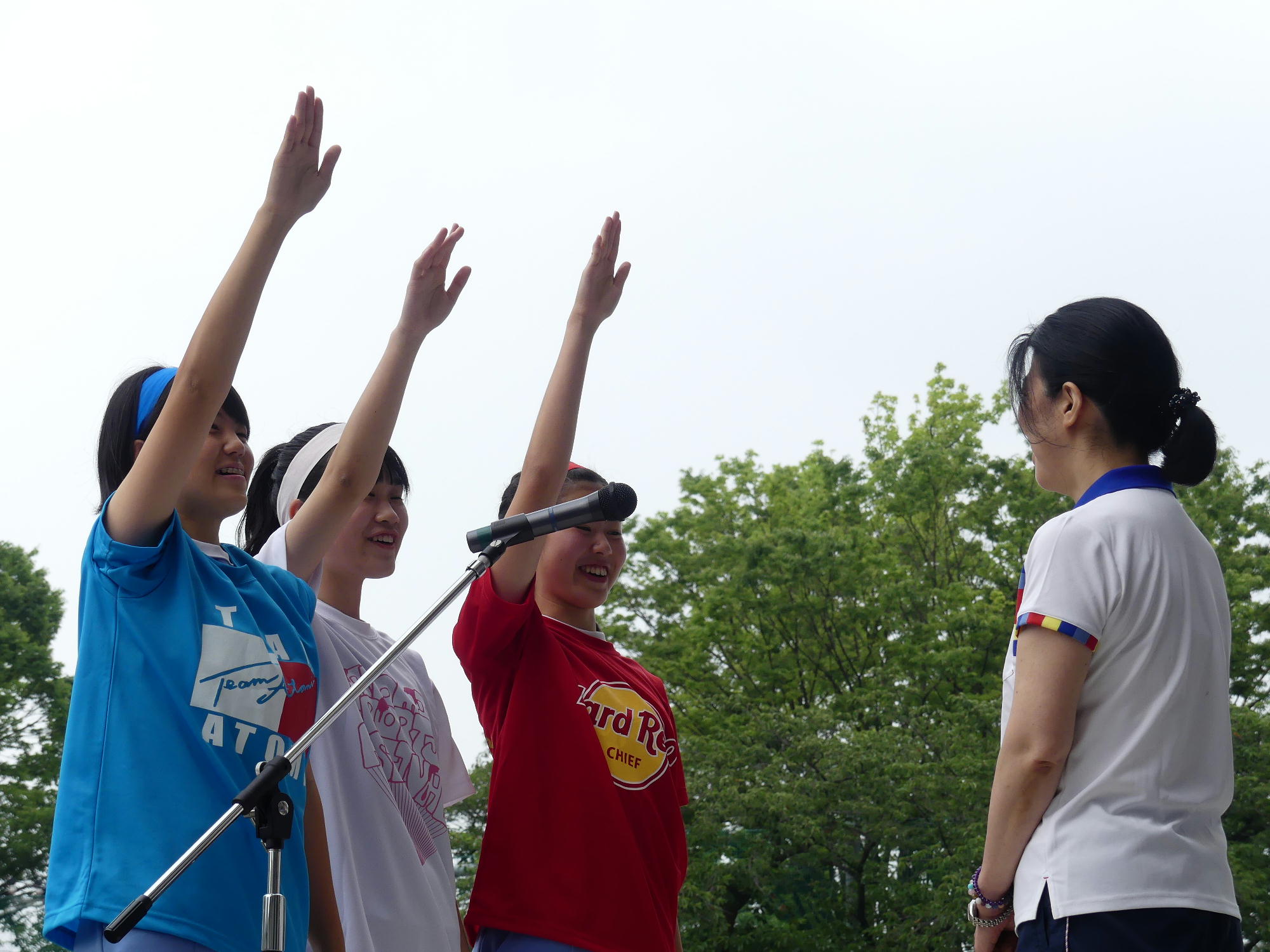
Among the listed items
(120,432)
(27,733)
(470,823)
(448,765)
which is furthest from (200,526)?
(27,733)

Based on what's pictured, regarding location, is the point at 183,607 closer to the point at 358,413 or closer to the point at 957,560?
the point at 358,413

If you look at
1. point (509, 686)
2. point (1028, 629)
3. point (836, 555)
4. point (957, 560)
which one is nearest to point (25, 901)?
point (836, 555)

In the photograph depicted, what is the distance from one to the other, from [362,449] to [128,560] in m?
0.90

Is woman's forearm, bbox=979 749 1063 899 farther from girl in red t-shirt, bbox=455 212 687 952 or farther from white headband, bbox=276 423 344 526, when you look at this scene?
white headband, bbox=276 423 344 526

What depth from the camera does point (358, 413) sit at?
3209 mm

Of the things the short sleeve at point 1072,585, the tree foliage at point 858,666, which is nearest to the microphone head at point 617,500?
the short sleeve at point 1072,585

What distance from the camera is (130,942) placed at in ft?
6.96

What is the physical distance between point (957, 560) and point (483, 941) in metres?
15.6

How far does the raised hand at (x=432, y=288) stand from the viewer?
133 inches

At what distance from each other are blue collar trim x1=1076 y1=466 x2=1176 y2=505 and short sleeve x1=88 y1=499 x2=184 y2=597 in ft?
6.08

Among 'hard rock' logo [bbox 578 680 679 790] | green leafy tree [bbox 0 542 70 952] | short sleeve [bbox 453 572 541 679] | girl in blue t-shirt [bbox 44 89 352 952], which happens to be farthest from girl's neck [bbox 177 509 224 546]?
Answer: green leafy tree [bbox 0 542 70 952]

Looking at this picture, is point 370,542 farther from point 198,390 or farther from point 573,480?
point 198,390

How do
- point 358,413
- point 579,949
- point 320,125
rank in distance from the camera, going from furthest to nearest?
point 358,413, point 579,949, point 320,125

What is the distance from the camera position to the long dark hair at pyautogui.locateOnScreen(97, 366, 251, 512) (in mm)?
2727
